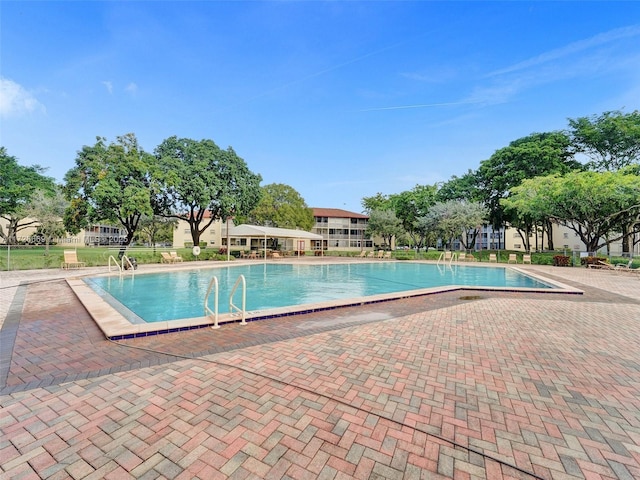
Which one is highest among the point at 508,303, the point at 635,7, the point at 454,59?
the point at 454,59

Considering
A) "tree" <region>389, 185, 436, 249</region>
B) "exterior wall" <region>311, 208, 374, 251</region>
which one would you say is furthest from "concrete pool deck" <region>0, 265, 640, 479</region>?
"exterior wall" <region>311, 208, 374, 251</region>

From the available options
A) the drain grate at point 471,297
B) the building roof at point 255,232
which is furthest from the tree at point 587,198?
the building roof at point 255,232

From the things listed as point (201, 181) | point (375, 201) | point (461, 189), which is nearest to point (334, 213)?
point (375, 201)

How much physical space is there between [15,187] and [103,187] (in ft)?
63.6

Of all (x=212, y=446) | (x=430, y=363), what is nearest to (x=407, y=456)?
(x=212, y=446)

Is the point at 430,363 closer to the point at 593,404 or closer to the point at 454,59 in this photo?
the point at 593,404

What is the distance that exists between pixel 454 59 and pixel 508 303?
12.7 meters

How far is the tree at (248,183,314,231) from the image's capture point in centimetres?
3509

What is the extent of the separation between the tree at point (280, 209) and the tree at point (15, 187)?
812 inches

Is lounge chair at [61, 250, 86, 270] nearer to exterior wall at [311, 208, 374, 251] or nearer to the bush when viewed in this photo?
the bush

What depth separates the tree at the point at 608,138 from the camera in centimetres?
2455

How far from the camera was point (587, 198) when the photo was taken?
752 inches

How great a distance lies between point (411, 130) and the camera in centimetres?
2158

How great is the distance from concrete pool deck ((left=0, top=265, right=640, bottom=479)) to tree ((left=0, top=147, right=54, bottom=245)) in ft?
99.1
